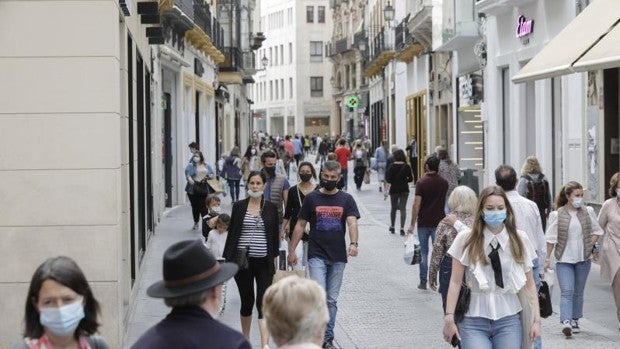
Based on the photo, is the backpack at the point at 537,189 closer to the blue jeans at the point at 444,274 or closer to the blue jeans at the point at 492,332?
the blue jeans at the point at 444,274

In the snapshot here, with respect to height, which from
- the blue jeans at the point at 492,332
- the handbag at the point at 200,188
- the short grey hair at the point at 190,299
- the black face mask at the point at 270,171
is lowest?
the blue jeans at the point at 492,332

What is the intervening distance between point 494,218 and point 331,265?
393cm

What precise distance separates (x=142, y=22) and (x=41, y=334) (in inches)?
479

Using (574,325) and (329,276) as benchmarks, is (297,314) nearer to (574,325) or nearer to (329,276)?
(329,276)

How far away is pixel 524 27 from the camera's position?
2362 cm

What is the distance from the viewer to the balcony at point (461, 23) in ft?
97.0

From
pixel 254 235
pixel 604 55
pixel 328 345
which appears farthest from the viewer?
pixel 604 55

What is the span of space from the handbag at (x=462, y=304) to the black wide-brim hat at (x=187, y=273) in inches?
120

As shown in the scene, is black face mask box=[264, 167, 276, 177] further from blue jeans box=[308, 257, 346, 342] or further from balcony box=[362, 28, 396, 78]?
balcony box=[362, 28, 396, 78]

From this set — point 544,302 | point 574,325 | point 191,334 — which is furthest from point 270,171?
point 191,334

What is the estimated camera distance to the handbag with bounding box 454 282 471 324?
7715 mm

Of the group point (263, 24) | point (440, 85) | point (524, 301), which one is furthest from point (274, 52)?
point (524, 301)

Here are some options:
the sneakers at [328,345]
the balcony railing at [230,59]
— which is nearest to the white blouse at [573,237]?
the sneakers at [328,345]

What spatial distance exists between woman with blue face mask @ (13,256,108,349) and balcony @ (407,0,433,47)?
96.1 ft
